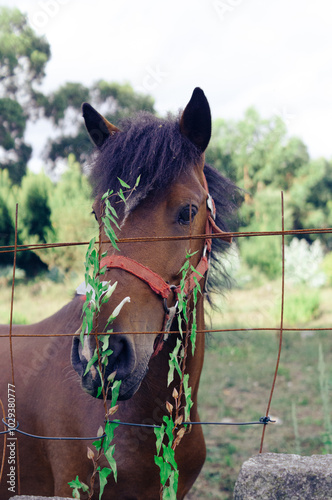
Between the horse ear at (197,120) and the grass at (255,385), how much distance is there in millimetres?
1077

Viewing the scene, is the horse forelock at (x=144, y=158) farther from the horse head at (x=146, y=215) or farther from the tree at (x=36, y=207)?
the tree at (x=36, y=207)

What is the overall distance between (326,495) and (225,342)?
794 centimetres

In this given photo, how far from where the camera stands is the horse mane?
1855 mm

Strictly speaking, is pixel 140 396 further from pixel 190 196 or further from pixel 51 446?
pixel 190 196

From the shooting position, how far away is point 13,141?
21.1 metres

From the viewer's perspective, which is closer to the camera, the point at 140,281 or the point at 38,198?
the point at 140,281

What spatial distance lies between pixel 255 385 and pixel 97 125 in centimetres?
556

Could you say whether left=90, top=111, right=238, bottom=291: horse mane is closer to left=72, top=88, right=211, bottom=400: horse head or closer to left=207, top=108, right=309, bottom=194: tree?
left=72, top=88, right=211, bottom=400: horse head

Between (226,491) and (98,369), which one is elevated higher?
(98,369)

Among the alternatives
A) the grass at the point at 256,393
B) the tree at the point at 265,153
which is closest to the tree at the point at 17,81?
the tree at the point at 265,153

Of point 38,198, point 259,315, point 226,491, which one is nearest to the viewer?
point 226,491

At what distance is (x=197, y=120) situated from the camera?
2146mm

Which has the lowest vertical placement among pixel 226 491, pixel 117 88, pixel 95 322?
pixel 226 491

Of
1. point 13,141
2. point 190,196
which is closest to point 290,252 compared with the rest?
point 190,196
